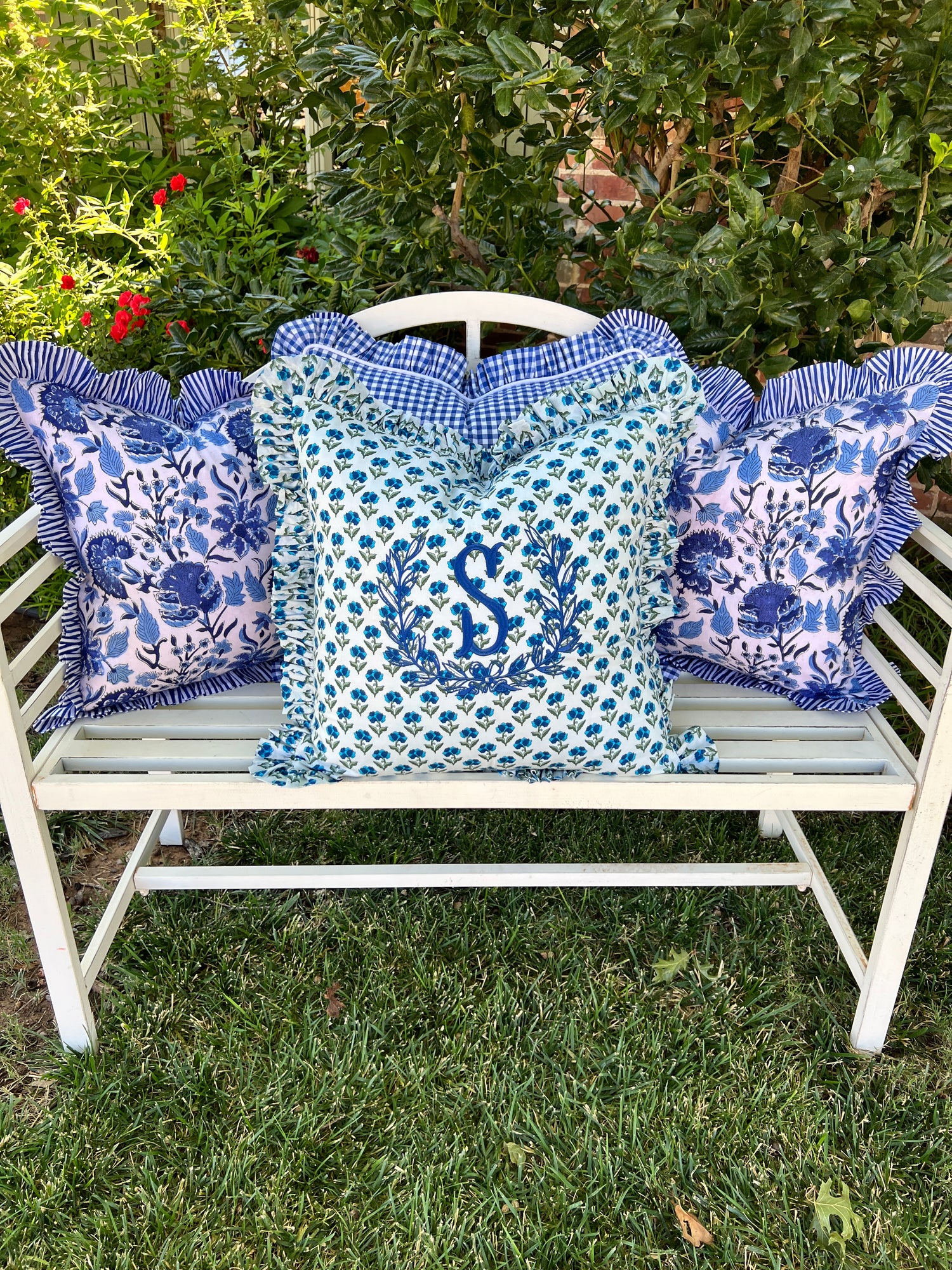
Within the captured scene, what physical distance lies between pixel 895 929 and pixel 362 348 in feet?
4.39

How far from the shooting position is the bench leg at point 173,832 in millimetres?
2154

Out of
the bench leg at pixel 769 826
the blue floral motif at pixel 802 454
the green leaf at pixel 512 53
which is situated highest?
the green leaf at pixel 512 53

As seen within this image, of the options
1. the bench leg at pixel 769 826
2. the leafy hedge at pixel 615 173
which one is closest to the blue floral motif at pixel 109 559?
the leafy hedge at pixel 615 173

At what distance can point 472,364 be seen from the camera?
1.97 metres

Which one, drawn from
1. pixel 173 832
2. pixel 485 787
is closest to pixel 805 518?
pixel 485 787

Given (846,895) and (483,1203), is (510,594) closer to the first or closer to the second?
(483,1203)

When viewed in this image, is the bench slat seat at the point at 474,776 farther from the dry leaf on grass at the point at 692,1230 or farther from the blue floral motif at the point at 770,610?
the dry leaf on grass at the point at 692,1230

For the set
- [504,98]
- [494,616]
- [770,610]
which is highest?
[504,98]

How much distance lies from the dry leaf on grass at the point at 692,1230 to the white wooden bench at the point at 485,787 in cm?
46

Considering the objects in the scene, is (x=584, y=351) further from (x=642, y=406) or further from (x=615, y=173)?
(x=615, y=173)

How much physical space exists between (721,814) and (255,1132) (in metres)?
1.19

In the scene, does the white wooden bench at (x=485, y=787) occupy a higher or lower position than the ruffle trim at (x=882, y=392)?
lower

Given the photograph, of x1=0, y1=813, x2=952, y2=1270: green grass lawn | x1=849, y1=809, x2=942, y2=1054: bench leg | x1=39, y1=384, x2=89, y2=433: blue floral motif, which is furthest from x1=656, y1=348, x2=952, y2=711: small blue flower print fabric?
x1=39, y1=384, x2=89, y2=433: blue floral motif

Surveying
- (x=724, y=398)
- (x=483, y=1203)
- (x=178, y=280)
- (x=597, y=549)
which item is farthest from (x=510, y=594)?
(x=178, y=280)
